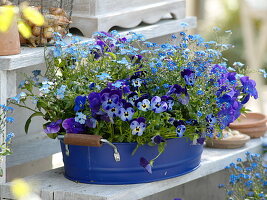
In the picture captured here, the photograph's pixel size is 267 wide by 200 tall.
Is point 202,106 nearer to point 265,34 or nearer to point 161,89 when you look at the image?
point 161,89

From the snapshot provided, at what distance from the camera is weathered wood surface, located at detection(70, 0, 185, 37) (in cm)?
242

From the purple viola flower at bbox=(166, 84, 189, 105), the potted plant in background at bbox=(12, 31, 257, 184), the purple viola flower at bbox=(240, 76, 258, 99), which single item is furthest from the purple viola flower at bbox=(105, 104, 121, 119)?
the purple viola flower at bbox=(240, 76, 258, 99)

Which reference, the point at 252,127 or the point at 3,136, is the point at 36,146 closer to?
the point at 3,136

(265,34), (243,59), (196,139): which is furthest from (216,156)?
(243,59)

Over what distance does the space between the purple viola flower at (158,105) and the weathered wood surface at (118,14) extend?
63cm

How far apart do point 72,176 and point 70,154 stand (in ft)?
0.30

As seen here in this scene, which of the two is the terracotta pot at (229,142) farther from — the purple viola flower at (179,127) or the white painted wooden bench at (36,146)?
the purple viola flower at (179,127)

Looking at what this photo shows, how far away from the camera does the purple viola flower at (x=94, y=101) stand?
1892 millimetres

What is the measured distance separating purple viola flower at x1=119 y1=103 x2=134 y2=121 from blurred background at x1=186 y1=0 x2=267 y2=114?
258cm

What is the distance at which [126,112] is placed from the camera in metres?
1.89

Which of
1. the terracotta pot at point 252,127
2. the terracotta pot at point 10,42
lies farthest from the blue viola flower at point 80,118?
the terracotta pot at point 252,127

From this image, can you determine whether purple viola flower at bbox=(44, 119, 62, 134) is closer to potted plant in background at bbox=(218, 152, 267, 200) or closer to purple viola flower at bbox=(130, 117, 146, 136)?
purple viola flower at bbox=(130, 117, 146, 136)

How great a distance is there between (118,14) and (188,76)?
24.2 inches

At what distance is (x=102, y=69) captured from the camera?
205 cm
